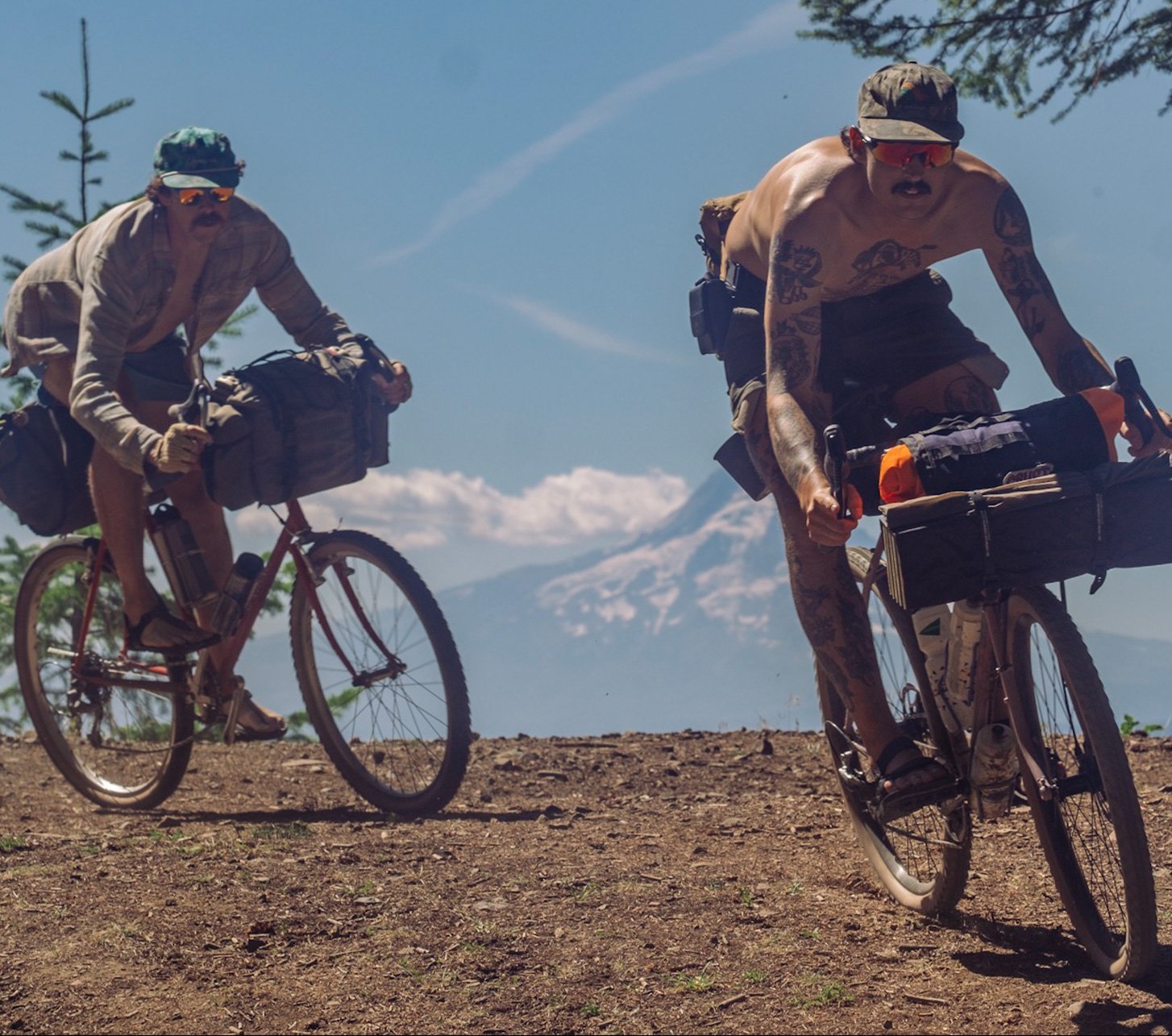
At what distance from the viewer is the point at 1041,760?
364cm

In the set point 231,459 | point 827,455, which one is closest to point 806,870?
point 827,455

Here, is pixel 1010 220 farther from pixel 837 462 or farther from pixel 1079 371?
pixel 837 462

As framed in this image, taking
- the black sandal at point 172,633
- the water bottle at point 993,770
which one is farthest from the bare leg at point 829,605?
the black sandal at point 172,633

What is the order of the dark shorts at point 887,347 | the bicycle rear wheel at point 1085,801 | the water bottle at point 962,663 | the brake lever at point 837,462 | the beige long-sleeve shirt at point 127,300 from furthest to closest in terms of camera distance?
the beige long-sleeve shirt at point 127,300, the dark shorts at point 887,347, the water bottle at point 962,663, the brake lever at point 837,462, the bicycle rear wheel at point 1085,801

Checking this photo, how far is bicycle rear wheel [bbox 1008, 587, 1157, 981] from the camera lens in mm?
3279

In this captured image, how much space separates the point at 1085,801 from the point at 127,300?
14.8 feet

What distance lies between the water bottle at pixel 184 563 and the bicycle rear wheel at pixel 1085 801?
404 cm

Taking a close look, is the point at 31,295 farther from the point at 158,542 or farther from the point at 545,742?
the point at 545,742

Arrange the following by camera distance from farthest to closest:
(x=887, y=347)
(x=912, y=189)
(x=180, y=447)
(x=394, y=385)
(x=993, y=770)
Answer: (x=394, y=385) → (x=180, y=447) → (x=887, y=347) → (x=912, y=189) → (x=993, y=770)

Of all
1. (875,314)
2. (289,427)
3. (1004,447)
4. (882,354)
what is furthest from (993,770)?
(289,427)

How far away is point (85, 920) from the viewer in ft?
14.6

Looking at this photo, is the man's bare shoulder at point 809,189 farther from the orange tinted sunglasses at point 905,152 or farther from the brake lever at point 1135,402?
the brake lever at point 1135,402

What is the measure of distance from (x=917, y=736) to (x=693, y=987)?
3.78ft

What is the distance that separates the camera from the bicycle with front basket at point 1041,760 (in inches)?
130
